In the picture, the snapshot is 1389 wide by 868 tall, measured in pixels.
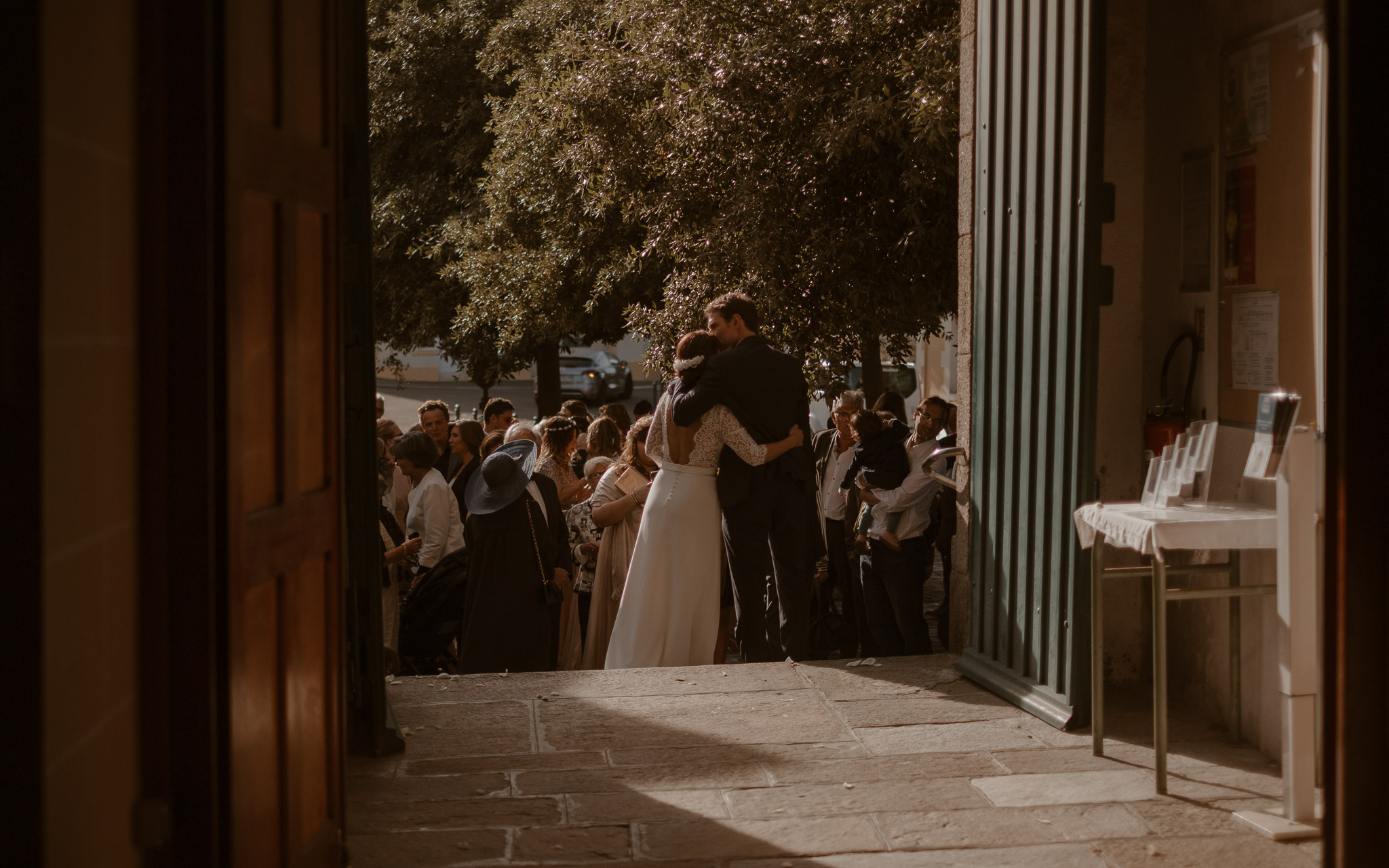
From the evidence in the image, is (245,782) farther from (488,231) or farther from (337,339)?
(488,231)

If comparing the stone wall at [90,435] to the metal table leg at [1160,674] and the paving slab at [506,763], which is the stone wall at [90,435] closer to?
the paving slab at [506,763]

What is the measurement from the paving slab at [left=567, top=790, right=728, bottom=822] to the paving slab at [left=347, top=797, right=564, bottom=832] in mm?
86

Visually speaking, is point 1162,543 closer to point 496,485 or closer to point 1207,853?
point 1207,853

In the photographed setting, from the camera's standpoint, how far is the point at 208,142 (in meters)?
2.92

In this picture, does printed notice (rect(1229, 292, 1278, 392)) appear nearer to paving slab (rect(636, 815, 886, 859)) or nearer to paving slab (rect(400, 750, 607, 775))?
paving slab (rect(636, 815, 886, 859))

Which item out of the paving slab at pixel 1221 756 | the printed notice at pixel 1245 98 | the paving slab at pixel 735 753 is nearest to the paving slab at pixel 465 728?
the paving slab at pixel 735 753

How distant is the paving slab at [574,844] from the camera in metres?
3.94

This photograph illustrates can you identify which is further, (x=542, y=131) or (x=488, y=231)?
(x=488, y=231)

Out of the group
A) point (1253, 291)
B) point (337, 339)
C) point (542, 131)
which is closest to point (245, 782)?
point (337, 339)

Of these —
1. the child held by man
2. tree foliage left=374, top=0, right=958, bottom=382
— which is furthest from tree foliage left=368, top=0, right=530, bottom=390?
the child held by man

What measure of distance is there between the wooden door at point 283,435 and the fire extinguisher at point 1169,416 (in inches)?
125

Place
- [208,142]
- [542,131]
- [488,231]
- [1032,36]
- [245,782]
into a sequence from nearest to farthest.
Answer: [208,142], [245,782], [1032,36], [542,131], [488,231]

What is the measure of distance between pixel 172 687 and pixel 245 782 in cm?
35

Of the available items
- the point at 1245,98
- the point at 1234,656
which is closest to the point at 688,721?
the point at 1234,656
